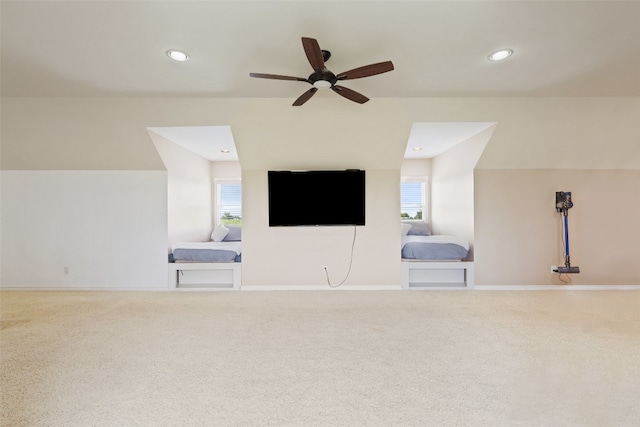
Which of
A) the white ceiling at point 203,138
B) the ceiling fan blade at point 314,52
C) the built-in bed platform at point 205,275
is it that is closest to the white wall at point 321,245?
the built-in bed platform at point 205,275

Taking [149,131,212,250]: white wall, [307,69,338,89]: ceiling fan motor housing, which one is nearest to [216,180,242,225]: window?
[149,131,212,250]: white wall

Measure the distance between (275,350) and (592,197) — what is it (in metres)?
5.06

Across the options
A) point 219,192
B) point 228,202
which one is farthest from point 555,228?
point 219,192

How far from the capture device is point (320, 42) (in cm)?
240

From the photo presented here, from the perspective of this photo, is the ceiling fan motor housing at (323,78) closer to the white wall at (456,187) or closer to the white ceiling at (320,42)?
the white ceiling at (320,42)

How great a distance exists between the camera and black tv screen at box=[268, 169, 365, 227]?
394cm

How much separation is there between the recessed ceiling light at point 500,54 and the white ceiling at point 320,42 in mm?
84

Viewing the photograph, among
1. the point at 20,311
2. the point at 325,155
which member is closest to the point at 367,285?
the point at 325,155

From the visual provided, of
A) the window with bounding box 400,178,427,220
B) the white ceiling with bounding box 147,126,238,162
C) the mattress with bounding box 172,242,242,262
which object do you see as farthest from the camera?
the window with bounding box 400,178,427,220

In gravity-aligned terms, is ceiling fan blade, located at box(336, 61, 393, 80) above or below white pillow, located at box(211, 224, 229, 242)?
above

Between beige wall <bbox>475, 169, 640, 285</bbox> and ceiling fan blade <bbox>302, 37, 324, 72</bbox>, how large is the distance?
3291 mm

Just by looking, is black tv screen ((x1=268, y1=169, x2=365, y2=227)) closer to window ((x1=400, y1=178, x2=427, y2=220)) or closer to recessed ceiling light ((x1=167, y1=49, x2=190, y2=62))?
recessed ceiling light ((x1=167, y1=49, x2=190, y2=62))

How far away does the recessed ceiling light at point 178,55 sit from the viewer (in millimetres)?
2527

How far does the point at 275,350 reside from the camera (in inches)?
92.1
